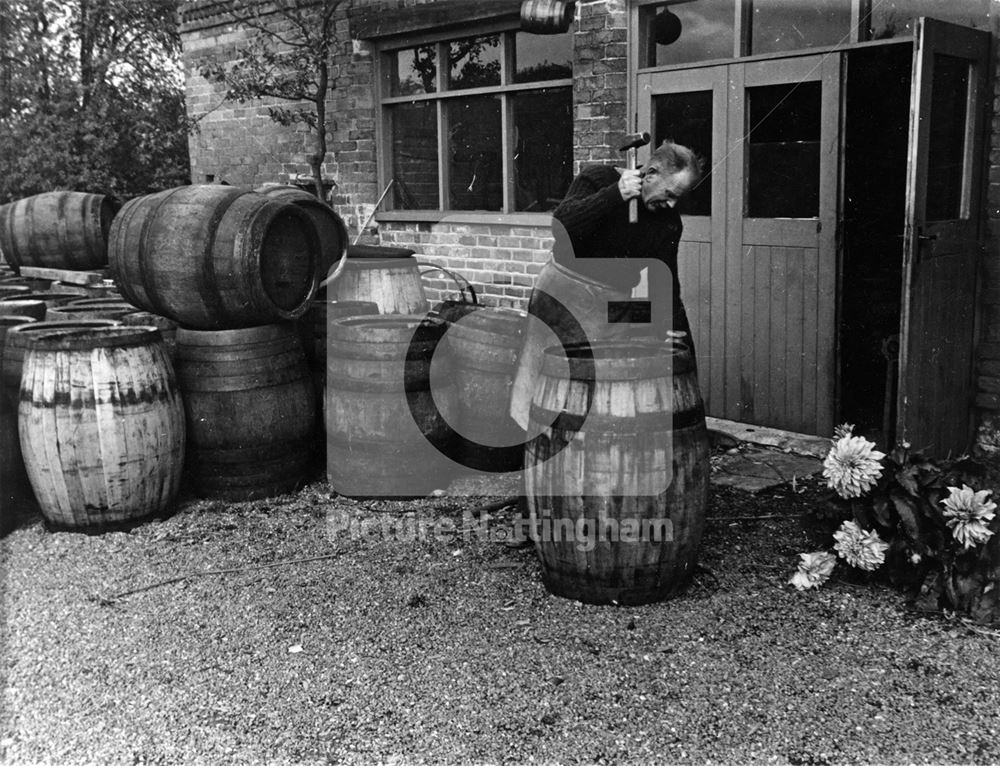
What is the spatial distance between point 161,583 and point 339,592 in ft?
2.62

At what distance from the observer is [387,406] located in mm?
5117

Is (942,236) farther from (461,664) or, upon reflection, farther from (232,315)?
(232,315)

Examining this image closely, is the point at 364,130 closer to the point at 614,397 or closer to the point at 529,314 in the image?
the point at 529,314

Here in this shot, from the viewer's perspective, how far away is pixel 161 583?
429 centimetres

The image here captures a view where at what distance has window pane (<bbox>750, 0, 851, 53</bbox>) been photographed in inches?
212

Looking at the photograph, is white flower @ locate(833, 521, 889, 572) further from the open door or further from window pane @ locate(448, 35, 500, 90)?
window pane @ locate(448, 35, 500, 90)

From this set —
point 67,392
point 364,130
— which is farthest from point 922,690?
point 364,130

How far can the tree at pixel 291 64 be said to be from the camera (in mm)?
8484

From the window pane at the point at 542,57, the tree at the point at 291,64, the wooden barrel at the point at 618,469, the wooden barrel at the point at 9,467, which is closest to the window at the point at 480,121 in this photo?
the window pane at the point at 542,57

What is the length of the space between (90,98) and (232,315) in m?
10.5

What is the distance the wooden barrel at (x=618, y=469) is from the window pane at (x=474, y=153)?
162 inches

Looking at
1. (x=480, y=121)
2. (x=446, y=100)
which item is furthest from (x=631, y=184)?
(x=446, y=100)

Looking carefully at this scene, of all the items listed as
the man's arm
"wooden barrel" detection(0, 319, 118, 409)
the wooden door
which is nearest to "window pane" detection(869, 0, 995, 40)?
the wooden door

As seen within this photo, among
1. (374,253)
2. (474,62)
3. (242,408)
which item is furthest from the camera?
(474,62)
